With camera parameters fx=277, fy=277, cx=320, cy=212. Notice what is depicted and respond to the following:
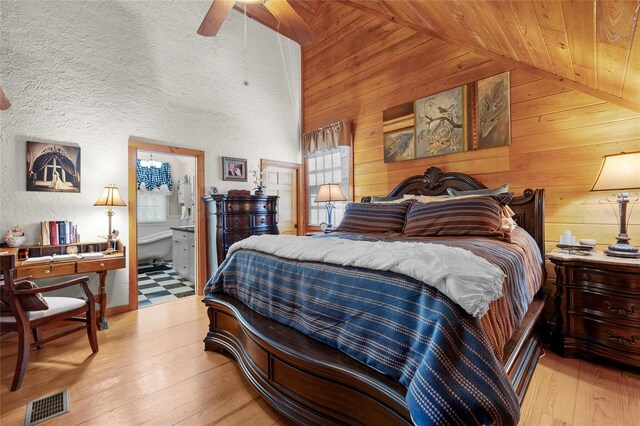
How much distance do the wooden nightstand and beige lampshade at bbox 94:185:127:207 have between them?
3.80 meters

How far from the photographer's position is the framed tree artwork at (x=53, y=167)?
8.37 ft

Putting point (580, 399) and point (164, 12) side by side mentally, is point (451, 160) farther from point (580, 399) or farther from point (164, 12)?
point (164, 12)

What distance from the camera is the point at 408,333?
39.0 inches

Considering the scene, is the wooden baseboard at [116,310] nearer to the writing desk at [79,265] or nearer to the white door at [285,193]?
the writing desk at [79,265]

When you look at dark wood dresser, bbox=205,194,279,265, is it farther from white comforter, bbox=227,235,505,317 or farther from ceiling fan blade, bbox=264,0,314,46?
white comforter, bbox=227,235,505,317

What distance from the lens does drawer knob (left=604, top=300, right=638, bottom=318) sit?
1.71 metres

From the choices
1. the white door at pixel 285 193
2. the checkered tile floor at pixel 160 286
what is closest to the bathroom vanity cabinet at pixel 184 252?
the checkered tile floor at pixel 160 286

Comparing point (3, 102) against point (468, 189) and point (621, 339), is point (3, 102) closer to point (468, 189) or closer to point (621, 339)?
point (468, 189)

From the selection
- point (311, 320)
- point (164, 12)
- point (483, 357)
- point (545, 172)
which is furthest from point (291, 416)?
point (164, 12)

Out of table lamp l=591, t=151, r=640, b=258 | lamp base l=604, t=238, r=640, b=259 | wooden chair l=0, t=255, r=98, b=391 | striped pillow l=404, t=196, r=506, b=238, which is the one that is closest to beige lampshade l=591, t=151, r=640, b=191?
table lamp l=591, t=151, r=640, b=258

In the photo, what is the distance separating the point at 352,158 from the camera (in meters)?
3.98

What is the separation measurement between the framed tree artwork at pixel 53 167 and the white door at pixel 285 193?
93.8 inches

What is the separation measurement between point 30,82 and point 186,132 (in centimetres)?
138

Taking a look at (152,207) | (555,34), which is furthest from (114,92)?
(555,34)
